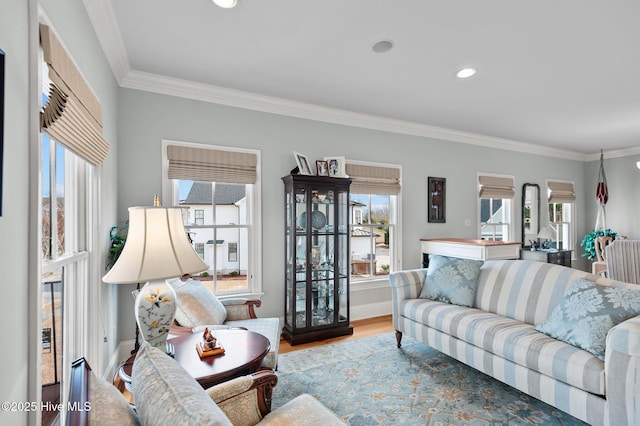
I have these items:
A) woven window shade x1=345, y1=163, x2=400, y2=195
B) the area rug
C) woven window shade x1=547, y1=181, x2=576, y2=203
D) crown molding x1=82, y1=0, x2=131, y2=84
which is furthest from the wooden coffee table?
woven window shade x1=547, y1=181, x2=576, y2=203

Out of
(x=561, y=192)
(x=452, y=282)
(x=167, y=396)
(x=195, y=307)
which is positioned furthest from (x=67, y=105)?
(x=561, y=192)

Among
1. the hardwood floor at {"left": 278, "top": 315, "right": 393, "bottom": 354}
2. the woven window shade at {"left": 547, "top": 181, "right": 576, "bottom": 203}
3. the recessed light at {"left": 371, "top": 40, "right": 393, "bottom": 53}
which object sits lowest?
the hardwood floor at {"left": 278, "top": 315, "right": 393, "bottom": 354}

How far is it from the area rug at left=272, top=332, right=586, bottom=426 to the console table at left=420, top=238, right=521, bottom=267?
1.48 meters

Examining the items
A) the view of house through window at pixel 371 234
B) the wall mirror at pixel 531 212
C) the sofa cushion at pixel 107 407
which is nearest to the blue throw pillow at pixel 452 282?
the view of house through window at pixel 371 234

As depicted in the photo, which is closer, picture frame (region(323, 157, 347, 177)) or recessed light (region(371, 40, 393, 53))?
recessed light (region(371, 40, 393, 53))

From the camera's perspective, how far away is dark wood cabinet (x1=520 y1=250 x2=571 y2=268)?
16.6ft

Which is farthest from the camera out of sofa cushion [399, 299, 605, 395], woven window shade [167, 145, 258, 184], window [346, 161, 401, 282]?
window [346, 161, 401, 282]

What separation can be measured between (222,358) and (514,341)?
1.90m

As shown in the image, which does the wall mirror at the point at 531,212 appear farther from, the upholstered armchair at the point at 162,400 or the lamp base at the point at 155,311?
the lamp base at the point at 155,311

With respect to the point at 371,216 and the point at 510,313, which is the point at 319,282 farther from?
the point at 510,313

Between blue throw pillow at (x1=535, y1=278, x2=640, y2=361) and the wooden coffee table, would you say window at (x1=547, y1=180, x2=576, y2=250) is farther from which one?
the wooden coffee table

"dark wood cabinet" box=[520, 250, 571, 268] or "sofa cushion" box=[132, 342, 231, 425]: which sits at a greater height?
"sofa cushion" box=[132, 342, 231, 425]

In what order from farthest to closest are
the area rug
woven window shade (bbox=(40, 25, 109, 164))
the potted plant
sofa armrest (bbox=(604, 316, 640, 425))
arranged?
1. the potted plant
2. the area rug
3. sofa armrest (bbox=(604, 316, 640, 425))
4. woven window shade (bbox=(40, 25, 109, 164))

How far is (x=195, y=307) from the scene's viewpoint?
251 centimetres
